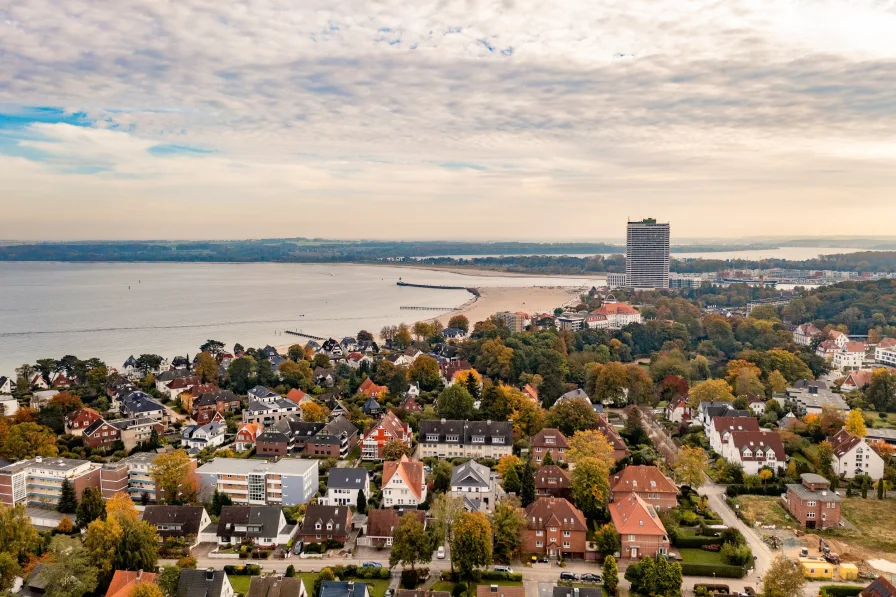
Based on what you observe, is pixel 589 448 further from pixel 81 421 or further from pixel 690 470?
pixel 81 421

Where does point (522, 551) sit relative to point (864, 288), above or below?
below

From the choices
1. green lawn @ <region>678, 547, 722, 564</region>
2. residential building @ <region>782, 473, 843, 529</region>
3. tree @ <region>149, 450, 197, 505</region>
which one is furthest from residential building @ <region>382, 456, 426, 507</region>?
residential building @ <region>782, 473, 843, 529</region>

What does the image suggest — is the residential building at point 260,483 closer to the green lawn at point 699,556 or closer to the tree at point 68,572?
the tree at point 68,572

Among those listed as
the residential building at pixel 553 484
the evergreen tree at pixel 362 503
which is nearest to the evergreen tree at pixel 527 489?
the residential building at pixel 553 484

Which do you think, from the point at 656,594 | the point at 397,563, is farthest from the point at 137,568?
the point at 656,594

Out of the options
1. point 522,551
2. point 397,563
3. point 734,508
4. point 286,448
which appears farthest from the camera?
point 286,448

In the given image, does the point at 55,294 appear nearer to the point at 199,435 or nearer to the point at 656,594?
the point at 199,435

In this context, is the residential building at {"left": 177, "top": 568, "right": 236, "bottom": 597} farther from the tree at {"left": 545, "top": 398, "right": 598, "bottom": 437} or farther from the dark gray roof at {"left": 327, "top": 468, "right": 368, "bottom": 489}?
the tree at {"left": 545, "top": 398, "right": 598, "bottom": 437}
